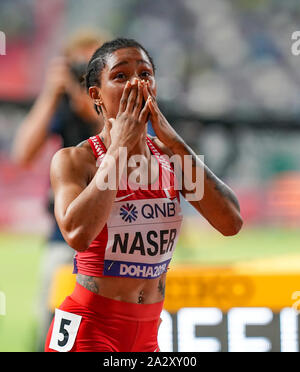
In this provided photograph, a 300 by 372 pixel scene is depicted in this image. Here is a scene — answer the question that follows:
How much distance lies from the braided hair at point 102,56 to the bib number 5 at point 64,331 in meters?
0.86

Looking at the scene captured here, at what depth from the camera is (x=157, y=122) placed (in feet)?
6.73

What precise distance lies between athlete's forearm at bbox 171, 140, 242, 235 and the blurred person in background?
68.8 inches

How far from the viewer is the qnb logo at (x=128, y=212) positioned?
2.05 m

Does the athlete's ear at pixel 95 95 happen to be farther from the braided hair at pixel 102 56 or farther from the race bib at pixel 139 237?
the race bib at pixel 139 237

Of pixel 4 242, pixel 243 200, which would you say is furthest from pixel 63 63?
pixel 243 200

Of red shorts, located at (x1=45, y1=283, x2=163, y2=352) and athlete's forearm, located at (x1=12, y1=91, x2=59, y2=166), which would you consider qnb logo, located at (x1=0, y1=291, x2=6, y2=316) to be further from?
red shorts, located at (x1=45, y1=283, x2=163, y2=352)

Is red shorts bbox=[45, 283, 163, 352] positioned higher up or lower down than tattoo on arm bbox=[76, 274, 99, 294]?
lower down

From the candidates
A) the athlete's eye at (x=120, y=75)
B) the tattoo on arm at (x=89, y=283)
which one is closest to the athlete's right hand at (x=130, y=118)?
the athlete's eye at (x=120, y=75)

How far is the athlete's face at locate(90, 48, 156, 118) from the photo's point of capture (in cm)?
205

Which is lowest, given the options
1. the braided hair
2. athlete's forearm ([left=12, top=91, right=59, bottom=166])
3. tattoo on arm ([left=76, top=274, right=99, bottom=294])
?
tattoo on arm ([left=76, top=274, right=99, bottom=294])

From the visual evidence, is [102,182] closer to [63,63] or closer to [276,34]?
[63,63]

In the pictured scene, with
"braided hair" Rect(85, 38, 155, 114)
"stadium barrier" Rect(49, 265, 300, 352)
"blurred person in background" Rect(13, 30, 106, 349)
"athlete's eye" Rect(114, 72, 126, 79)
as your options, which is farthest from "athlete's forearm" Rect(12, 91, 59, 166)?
"athlete's eye" Rect(114, 72, 126, 79)
